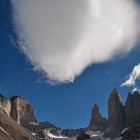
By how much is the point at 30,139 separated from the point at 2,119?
22609mm

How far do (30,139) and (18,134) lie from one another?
508 cm

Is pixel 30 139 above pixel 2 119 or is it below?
below

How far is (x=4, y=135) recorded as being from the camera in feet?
445

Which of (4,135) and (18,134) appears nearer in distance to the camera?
(4,135)

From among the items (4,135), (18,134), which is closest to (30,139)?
(18,134)

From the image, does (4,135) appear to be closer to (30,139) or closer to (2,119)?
(30,139)

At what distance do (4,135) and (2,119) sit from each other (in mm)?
29533

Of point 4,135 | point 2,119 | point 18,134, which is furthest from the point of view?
point 2,119

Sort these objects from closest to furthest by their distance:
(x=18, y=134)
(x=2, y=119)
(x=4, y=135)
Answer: (x=4, y=135) < (x=18, y=134) < (x=2, y=119)

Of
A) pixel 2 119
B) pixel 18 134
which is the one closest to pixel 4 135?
pixel 18 134

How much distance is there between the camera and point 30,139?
148 metres

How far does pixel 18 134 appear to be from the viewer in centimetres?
14700

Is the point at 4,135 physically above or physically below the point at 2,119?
below

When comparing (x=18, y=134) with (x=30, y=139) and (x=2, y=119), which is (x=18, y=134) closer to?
(x=30, y=139)
